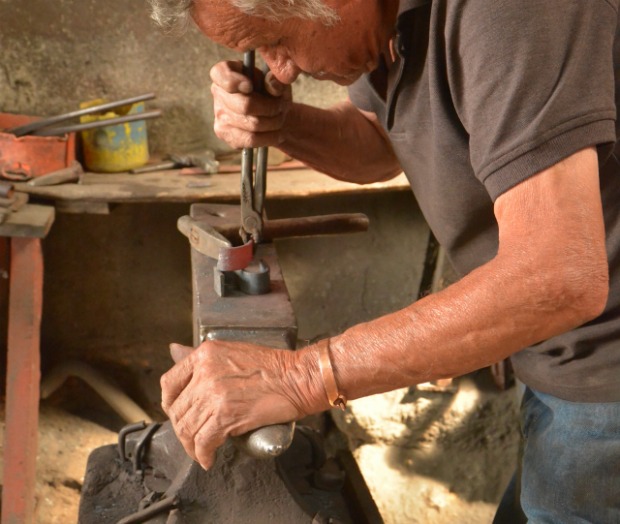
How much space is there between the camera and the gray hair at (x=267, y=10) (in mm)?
1280

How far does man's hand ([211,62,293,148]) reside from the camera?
5.46 feet

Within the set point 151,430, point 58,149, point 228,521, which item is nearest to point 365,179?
point 151,430

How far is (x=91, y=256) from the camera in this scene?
10.5ft

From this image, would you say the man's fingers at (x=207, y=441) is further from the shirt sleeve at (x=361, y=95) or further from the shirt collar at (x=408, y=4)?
the shirt sleeve at (x=361, y=95)

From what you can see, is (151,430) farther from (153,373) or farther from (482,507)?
(482,507)

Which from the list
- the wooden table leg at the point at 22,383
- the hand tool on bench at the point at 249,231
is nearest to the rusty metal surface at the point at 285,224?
the hand tool on bench at the point at 249,231

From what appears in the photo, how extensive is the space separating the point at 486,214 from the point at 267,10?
0.58 meters

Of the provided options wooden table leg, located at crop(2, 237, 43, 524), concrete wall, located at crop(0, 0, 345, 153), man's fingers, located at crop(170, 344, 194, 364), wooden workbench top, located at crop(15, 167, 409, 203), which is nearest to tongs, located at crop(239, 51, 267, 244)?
man's fingers, located at crop(170, 344, 194, 364)

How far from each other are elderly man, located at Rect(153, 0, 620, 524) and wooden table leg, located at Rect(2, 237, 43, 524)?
1403 millimetres

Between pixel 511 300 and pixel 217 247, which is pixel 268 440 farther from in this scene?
pixel 217 247

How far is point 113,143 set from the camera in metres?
2.88

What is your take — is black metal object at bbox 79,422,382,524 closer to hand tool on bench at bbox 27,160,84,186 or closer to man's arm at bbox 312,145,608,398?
man's arm at bbox 312,145,608,398

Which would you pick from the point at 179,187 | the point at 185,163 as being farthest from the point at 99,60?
the point at 179,187

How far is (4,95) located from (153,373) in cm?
135
